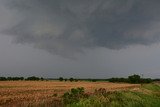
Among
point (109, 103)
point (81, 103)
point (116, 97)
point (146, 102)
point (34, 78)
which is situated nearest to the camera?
point (81, 103)

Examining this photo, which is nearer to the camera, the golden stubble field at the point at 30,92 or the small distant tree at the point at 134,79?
the golden stubble field at the point at 30,92

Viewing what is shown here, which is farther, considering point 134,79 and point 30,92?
point 134,79

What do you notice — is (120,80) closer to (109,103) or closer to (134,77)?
(134,77)

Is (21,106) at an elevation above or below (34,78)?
below

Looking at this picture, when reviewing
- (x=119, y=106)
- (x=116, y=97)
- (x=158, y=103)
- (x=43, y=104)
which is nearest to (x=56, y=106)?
(x=43, y=104)

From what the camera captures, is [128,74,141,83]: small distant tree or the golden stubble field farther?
[128,74,141,83]: small distant tree

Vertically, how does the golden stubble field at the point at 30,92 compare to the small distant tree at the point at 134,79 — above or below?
below

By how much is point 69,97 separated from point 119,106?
13.9ft

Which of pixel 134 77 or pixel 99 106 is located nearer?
pixel 99 106

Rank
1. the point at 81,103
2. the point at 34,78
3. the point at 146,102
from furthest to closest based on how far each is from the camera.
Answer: the point at 34,78
the point at 146,102
the point at 81,103

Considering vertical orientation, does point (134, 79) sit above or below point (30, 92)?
above

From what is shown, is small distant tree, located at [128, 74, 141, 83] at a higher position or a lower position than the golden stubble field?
higher

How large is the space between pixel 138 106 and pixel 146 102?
4.55 m

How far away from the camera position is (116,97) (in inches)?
1452
